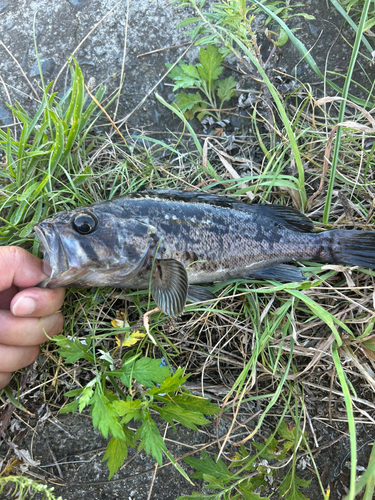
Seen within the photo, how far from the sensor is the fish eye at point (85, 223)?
2.66 m

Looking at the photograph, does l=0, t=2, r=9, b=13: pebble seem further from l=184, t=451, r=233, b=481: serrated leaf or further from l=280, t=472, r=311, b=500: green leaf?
l=280, t=472, r=311, b=500: green leaf

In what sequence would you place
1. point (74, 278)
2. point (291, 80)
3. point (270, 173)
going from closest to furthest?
point (74, 278) < point (270, 173) < point (291, 80)

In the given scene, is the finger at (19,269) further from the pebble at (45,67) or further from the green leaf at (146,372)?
the pebble at (45,67)

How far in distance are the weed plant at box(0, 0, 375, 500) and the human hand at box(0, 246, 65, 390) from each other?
0.19m

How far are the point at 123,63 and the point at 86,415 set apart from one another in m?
3.21

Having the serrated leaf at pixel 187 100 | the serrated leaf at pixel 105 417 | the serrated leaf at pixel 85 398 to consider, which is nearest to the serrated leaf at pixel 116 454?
the serrated leaf at pixel 105 417

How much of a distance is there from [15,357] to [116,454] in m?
1.11

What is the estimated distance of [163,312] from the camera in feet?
9.12

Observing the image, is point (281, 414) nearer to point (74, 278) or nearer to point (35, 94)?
point (74, 278)

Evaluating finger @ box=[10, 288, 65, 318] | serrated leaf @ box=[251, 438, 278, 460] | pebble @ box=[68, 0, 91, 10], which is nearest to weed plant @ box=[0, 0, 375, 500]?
serrated leaf @ box=[251, 438, 278, 460]

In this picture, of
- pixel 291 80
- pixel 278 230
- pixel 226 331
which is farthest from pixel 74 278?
pixel 291 80

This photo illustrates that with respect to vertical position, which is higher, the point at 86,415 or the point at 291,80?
the point at 291,80

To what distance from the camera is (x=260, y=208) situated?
3133 mm

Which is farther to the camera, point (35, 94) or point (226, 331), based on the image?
point (35, 94)
